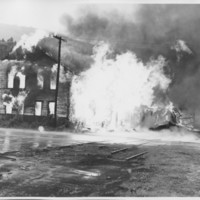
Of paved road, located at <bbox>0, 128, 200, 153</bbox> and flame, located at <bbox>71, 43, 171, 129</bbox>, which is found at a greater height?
flame, located at <bbox>71, 43, 171, 129</bbox>

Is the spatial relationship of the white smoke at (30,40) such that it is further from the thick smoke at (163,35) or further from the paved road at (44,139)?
the paved road at (44,139)

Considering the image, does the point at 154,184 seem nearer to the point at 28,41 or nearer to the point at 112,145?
the point at 112,145

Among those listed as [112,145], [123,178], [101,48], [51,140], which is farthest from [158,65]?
[51,140]

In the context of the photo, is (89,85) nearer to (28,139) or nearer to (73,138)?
(73,138)

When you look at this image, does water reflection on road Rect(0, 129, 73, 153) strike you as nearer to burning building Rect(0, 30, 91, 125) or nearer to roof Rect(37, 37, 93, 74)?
burning building Rect(0, 30, 91, 125)

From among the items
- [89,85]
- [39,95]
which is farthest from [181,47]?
[39,95]

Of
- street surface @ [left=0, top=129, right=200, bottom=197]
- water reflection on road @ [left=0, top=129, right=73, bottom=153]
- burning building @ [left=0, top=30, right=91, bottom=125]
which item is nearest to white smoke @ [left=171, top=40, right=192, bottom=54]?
street surface @ [left=0, top=129, right=200, bottom=197]
